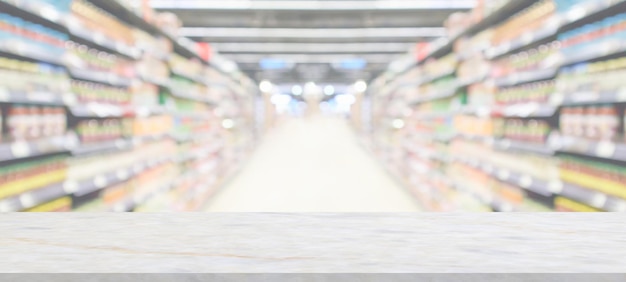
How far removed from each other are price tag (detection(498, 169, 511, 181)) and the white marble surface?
2728 mm

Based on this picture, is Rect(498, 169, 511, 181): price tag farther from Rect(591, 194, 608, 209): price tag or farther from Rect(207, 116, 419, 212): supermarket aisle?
Rect(207, 116, 419, 212): supermarket aisle

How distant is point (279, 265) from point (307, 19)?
10.4 meters

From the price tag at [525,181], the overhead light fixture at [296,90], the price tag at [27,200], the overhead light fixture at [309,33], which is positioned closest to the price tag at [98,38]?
the price tag at [27,200]

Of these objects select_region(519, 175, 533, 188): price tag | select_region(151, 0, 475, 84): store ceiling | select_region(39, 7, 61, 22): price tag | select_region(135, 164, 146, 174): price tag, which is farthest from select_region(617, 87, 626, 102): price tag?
select_region(151, 0, 475, 84): store ceiling

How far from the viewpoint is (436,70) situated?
6.14m

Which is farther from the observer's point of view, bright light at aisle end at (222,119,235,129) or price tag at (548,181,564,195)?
bright light at aisle end at (222,119,235,129)

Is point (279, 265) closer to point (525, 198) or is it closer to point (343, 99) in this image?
point (525, 198)

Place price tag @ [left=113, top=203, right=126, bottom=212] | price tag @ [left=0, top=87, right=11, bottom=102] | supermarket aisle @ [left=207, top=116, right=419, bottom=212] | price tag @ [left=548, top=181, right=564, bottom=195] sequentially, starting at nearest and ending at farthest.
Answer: price tag @ [left=0, top=87, right=11, bottom=102] < price tag @ [left=548, top=181, right=564, bottom=195] < price tag @ [left=113, top=203, right=126, bottom=212] < supermarket aisle @ [left=207, top=116, right=419, bottom=212]

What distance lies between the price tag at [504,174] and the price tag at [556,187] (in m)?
0.60

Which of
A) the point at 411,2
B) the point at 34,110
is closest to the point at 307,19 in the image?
the point at 411,2

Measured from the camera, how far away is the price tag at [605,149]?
8.60ft

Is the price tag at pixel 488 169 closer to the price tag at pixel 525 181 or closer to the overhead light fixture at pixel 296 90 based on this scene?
the price tag at pixel 525 181

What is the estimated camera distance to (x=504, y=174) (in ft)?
12.9

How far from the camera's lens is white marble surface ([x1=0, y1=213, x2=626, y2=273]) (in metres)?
0.85
